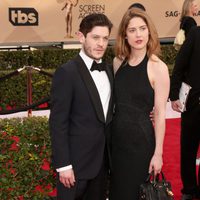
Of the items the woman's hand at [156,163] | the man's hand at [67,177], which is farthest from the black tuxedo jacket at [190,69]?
the man's hand at [67,177]

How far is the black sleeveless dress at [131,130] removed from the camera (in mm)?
3471

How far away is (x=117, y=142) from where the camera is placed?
3576mm

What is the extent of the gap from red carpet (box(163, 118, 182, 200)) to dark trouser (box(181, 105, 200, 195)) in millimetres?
257

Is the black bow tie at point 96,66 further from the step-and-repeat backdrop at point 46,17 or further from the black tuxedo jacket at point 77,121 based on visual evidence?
the step-and-repeat backdrop at point 46,17

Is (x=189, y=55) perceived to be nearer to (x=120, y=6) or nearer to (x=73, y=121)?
(x=73, y=121)

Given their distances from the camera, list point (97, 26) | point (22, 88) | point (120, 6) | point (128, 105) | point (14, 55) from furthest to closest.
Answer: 1. point (120, 6)
2. point (14, 55)
3. point (22, 88)
4. point (128, 105)
5. point (97, 26)

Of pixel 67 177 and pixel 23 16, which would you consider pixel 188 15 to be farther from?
pixel 23 16

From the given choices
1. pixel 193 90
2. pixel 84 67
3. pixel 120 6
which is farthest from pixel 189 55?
pixel 120 6

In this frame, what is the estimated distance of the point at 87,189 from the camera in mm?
3521

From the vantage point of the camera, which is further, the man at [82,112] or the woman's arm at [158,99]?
the woman's arm at [158,99]

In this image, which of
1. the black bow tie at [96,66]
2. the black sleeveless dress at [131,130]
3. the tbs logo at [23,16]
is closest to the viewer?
the black bow tie at [96,66]

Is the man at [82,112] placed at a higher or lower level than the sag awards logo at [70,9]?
lower

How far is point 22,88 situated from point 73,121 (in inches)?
262

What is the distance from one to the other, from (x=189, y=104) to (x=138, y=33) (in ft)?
5.56
